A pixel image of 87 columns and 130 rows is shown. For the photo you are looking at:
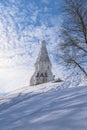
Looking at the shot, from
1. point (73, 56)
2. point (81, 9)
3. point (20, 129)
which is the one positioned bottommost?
point (20, 129)

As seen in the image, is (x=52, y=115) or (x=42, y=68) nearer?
(x=52, y=115)

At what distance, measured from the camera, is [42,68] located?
45.5 metres

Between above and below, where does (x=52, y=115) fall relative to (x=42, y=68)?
below

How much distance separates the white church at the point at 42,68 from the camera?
Result: 43688 mm

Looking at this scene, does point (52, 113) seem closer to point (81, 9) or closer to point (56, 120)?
point (56, 120)

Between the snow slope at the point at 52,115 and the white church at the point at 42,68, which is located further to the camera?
the white church at the point at 42,68

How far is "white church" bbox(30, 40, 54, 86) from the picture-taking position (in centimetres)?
4369

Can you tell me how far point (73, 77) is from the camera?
51.2ft

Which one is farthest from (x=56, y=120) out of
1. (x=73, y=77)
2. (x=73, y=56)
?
(x=73, y=56)

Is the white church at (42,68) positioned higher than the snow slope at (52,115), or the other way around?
the white church at (42,68)

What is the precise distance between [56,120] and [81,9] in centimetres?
1396

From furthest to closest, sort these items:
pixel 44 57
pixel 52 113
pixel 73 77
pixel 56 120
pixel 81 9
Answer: pixel 44 57 → pixel 81 9 → pixel 73 77 → pixel 52 113 → pixel 56 120

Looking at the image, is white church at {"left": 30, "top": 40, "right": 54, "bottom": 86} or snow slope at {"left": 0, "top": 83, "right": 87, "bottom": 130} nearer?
snow slope at {"left": 0, "top": 83, "right": 87, "bottom": 130}

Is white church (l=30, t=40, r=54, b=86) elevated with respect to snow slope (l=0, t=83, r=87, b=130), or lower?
elevated
